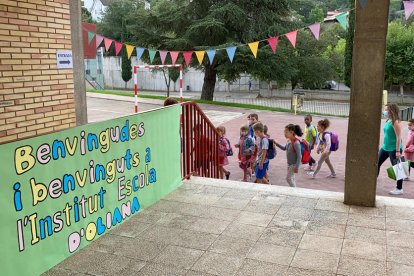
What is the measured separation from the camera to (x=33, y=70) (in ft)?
18.8

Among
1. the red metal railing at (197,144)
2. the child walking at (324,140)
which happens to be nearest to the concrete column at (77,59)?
the red metal railing at (197,144)

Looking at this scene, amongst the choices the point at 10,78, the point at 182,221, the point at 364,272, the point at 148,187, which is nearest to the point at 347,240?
the point at 364,272

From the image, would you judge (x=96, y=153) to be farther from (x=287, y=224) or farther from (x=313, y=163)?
(x=313, y=163)

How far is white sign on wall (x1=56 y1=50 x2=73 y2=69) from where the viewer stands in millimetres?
6181

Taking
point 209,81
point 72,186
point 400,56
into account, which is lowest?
point 72,186

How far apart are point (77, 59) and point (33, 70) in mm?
1026

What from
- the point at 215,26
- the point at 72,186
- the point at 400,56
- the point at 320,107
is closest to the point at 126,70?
the point at 215,26

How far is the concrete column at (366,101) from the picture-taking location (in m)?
4.89

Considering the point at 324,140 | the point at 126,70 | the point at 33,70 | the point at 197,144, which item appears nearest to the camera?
the point at 33,70

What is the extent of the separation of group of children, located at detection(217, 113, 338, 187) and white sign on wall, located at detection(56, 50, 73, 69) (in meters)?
3.12

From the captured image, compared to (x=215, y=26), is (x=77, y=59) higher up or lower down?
lower down

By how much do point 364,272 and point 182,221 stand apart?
2090 millimetres

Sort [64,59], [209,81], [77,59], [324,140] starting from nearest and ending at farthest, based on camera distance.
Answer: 1. [64,59]
2. [77,59]
3. [324,140]
4. [209,81]

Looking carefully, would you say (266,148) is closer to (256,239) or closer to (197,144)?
(197,144)
